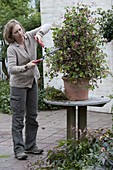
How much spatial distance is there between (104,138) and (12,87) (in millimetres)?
1771

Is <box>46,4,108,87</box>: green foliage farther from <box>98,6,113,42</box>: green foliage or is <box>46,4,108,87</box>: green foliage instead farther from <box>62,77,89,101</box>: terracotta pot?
<box>98,6,113,42</box>: green foliage

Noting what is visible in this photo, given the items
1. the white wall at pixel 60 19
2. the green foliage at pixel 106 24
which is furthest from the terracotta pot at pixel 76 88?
the white wall at pixel 60 19

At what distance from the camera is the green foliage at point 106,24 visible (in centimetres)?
771

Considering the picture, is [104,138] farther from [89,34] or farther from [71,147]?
[89,34]

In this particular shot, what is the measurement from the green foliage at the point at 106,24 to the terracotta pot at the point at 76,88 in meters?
2.92

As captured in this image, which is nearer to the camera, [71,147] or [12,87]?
[71,147]

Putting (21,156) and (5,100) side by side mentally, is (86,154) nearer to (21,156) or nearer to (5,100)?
(21,156)

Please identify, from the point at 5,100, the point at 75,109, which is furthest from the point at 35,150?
the point at 5,100

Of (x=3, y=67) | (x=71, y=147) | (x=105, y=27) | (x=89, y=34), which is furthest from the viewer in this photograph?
(x=3, y=67)

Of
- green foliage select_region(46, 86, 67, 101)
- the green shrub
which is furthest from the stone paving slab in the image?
green foliage select_region(46, 86, 67, 101)

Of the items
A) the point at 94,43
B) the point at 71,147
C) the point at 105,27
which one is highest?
the point at 105,27

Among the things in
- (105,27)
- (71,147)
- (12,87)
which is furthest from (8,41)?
(105,27)

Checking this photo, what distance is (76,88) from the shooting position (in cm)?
497

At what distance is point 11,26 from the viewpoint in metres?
5.34
